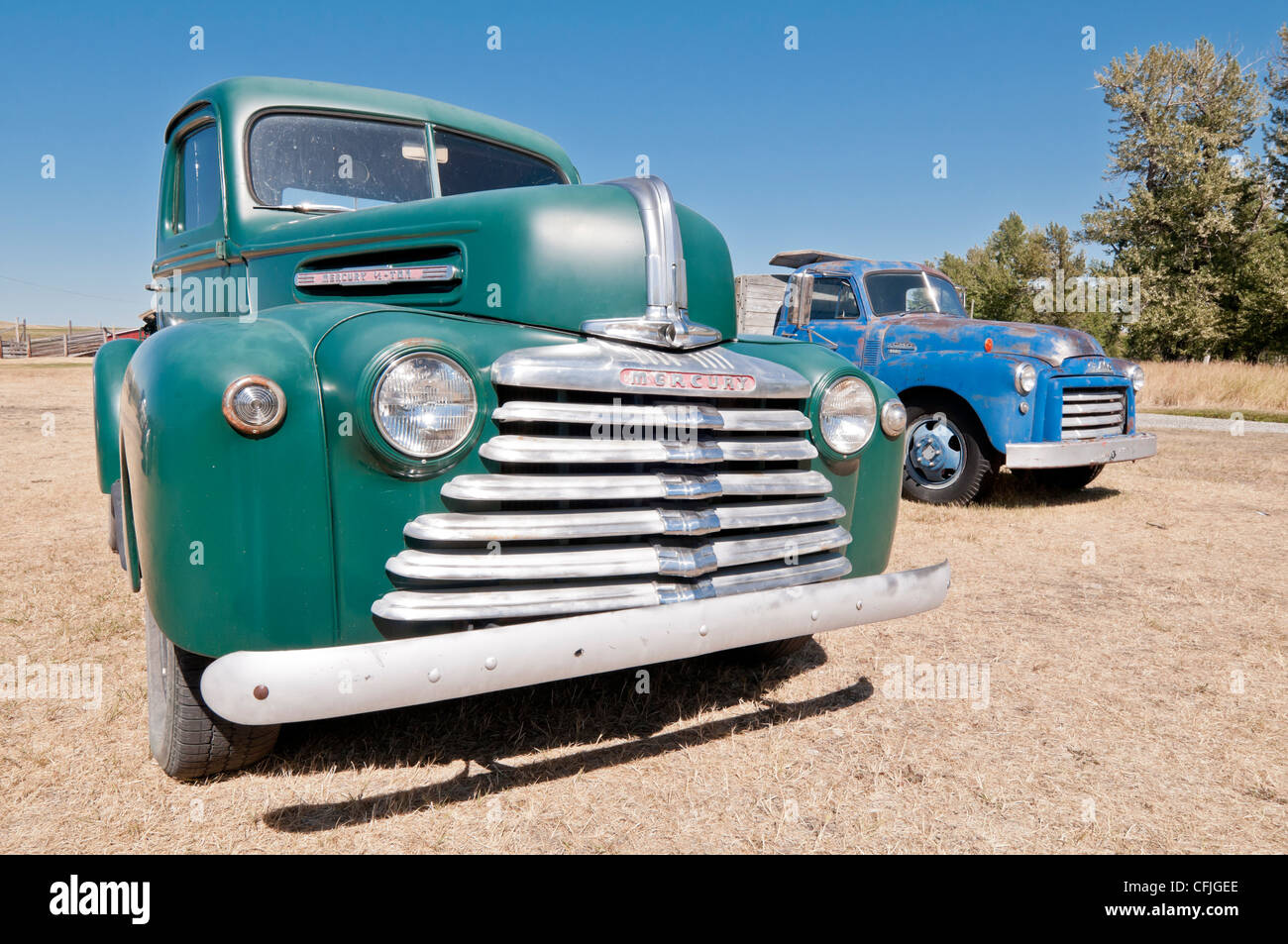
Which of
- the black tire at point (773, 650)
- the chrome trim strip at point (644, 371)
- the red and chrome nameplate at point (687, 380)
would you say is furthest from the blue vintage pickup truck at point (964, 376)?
the red and chrome nameplate at point (687, 380)

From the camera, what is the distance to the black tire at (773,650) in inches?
127

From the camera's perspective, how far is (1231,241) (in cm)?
2402

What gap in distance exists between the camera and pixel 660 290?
2.41 m

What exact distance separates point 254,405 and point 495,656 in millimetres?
752

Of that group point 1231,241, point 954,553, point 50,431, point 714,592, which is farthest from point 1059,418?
point 1231,241

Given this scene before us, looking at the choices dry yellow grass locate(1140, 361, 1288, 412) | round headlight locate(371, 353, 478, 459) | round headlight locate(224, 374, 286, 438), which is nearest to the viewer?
round headlight locate(224, 374, 286, 438)

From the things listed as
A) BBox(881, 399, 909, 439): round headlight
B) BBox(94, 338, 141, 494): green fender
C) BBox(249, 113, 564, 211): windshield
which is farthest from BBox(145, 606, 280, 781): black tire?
BBox(881, 399, 909, 439): round headlight

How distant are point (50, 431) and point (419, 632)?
10752 millimetres

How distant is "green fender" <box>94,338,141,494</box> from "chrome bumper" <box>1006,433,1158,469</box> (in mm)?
5392

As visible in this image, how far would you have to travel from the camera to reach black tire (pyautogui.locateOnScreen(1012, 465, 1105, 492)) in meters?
7.35

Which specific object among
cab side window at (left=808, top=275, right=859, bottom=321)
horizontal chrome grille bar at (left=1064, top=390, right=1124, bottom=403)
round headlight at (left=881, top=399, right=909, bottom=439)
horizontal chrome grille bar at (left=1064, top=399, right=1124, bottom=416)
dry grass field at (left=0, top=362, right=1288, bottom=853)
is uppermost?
cab side window at (left=808, top=275, right=859, bottom=321)

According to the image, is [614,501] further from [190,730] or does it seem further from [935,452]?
[935,452]

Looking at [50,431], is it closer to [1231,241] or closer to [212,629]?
[212,629]

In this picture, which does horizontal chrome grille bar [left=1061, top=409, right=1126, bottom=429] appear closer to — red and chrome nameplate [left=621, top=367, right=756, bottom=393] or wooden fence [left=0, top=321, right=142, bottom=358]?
red and chrome nameplate [left=621, top=367, right=756, bottom=393]
